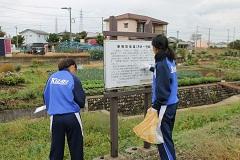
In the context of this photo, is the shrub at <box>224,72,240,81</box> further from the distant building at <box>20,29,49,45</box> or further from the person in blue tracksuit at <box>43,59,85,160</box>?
the distant building at <box>20,29,49,45</box>

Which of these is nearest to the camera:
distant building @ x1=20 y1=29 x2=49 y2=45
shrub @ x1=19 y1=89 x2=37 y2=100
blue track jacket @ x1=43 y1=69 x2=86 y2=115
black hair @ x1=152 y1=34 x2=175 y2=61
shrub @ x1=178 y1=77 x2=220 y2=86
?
black hair @ x1=152 y1=34 x2=175 y2=61

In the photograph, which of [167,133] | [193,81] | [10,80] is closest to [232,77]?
[193,81]

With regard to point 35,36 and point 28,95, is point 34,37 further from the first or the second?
point 28,95

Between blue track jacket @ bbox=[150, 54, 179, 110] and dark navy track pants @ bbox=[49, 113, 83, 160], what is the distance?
107cm

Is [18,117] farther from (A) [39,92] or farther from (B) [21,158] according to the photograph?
(B) [21,158]

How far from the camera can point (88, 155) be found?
5957 mm

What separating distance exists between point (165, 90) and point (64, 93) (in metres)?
1.26

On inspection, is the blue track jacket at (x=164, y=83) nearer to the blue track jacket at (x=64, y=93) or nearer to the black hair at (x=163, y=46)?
the black hair at (x=163, y=46)

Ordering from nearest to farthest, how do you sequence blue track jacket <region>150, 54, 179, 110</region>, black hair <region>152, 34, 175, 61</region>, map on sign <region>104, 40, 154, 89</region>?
blue track jacket <region>150, 54, 179, 110</region> < black hair <region>152, 34, 175, 61</region> < map on sign <region>104, 40, 154, 89</region>

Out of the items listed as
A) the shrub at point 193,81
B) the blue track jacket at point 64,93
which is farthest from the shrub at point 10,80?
the blue track jacket at point 64,93

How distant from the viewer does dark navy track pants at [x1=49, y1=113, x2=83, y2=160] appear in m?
4.67

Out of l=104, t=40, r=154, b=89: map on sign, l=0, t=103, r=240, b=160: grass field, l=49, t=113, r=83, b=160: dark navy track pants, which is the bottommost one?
l=0, t=103, r=240, b=160: grass field

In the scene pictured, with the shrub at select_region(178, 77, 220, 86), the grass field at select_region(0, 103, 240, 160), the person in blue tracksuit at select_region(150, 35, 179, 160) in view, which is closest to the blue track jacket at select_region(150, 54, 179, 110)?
the person in blue tracksuit at select_region(150, 35, 179, 160)

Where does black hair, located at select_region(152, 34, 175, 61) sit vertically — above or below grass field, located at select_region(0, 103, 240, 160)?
above
